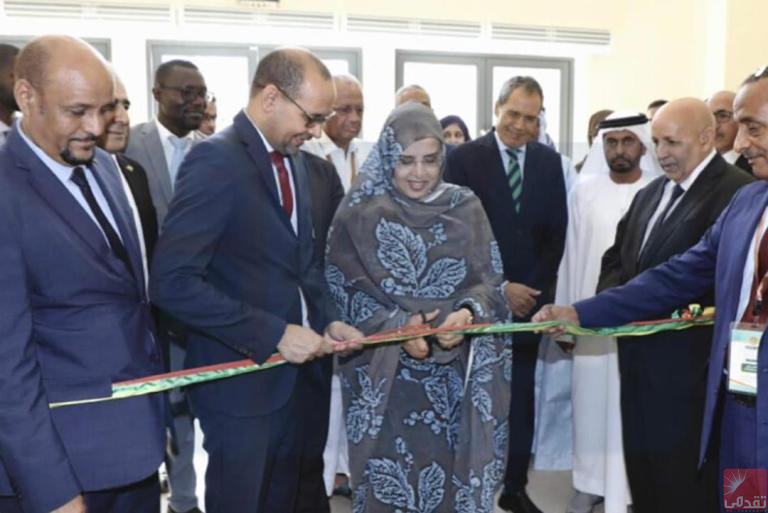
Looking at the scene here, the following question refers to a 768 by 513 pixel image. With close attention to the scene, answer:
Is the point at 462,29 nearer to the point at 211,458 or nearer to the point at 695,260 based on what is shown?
the point at 695,260

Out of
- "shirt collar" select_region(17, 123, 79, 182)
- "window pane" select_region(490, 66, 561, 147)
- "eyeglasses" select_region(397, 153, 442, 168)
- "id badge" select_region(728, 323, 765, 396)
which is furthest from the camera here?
"window pane" select_region(490, 66, 561, 147)

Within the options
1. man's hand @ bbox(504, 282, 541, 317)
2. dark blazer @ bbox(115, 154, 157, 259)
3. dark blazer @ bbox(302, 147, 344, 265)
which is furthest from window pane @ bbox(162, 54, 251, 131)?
dark blazer @ bbox(302, 147, 344, 265)

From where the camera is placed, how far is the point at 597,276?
166 inches

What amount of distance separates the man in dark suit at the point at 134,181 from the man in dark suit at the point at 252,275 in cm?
50

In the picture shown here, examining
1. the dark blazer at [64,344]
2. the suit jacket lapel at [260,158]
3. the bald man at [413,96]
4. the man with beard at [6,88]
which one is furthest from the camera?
the bald man at [413,96]

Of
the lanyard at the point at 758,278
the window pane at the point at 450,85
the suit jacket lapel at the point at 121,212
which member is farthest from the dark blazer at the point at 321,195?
the window pane at the point at 450,85

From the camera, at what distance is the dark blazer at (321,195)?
2.99m

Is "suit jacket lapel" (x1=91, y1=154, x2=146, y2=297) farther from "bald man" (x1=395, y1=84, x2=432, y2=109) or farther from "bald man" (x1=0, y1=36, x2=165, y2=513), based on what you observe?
"bald man" (x1=395, y1=84, x2=432, y2=109)

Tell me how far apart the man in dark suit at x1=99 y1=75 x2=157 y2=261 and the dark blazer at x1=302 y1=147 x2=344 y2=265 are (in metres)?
0.62

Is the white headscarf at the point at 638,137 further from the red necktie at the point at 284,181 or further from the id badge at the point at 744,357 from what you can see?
the red necktie at the point at 284,181

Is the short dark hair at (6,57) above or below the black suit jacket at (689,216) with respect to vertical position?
above

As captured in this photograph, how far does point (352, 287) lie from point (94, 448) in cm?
117

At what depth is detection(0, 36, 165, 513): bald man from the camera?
1.78m

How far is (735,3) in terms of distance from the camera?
9.86 metres
